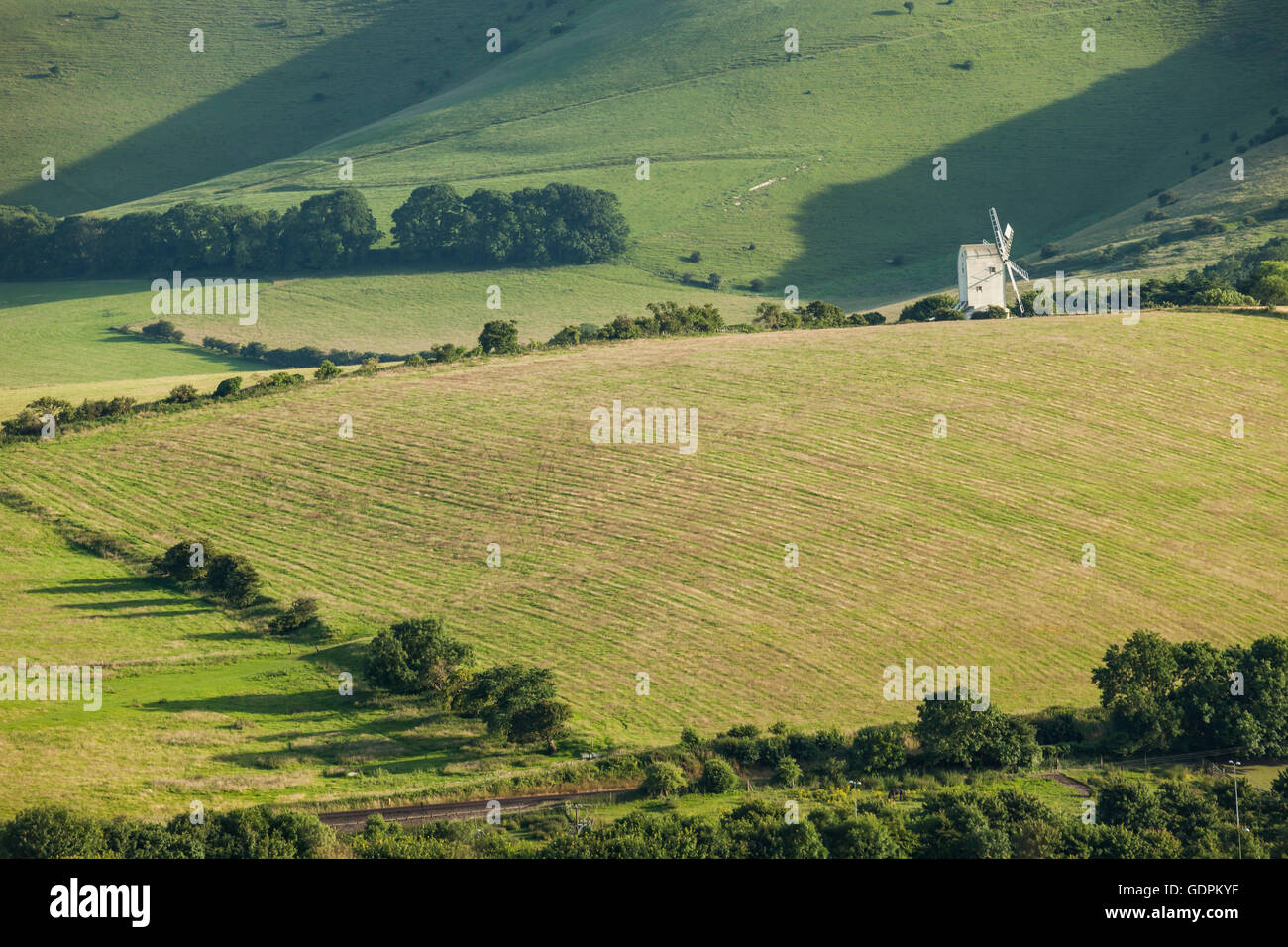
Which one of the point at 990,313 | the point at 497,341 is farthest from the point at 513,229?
the point at 990,313

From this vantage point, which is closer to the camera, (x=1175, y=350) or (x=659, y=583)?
(x=659, y=583)

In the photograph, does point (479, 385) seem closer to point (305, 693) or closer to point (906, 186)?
point (305, 693)

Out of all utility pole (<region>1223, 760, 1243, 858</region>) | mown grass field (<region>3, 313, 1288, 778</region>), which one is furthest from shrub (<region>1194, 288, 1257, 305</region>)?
utility pole (<region>1223, 760, 1243, 858</region>)

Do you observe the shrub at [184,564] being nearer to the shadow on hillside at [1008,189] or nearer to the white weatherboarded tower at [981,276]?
the white weatherboarded tower at [981,276]

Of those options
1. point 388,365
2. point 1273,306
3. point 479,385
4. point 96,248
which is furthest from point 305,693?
point 96,248

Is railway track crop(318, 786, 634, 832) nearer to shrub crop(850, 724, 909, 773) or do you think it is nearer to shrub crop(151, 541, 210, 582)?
shrub crop(850, 724, 909, 773)

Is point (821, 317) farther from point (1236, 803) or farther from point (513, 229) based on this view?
point (1236, 803)
